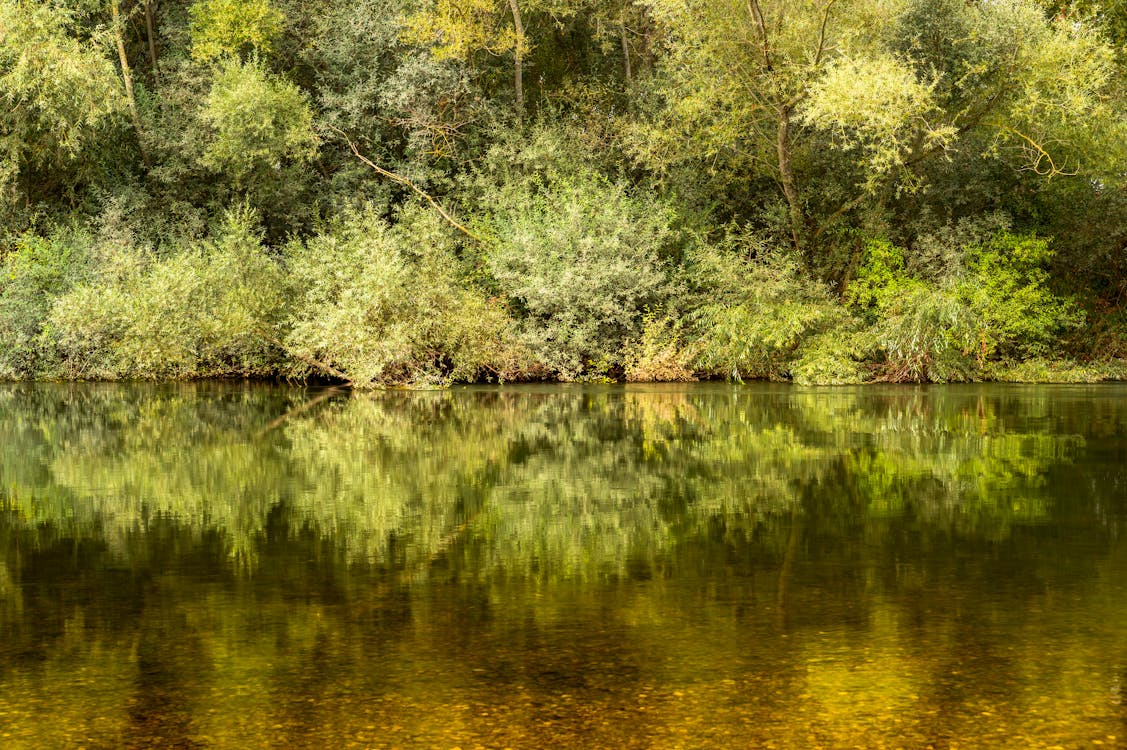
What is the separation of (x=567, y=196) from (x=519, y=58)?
20.3 ft

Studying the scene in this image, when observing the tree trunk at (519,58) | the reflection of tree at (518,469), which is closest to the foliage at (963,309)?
the reflection of tree at (518,469)

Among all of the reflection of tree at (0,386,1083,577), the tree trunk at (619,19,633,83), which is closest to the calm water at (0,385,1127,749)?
the reflection of tree at (0,386,1083,577)

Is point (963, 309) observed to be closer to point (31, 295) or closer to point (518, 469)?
point (518, 469)

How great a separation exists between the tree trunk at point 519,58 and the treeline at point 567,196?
0.10 m

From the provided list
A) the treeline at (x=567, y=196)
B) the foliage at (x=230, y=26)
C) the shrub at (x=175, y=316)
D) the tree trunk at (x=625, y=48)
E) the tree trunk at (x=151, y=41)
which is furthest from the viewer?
the tree trunk at (x=151, y=41)

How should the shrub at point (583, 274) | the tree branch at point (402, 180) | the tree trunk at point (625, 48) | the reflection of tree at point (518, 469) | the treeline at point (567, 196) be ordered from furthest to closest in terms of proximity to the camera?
the tree trunk at point (625, 48) → the tree branch at point (402, 180) → the shrub at point (583, 274) → the treeline at point (567, 196) → the reflection of tree at point (518, 469)

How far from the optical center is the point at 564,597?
6.36 metres

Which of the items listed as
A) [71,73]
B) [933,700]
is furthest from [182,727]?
[71,73]

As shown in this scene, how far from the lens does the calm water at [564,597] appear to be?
4.48m

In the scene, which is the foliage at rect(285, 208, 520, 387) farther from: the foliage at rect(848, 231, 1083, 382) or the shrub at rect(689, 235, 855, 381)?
the foliage at rect(848, 231, 1083, 382)

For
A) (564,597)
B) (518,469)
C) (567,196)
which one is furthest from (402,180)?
(564,597)

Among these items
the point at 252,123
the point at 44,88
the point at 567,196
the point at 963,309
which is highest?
the point at 44,88

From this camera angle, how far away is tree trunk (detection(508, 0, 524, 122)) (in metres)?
35.3

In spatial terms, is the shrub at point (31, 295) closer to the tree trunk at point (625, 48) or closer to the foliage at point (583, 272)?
the foliage at point (583, 272)
